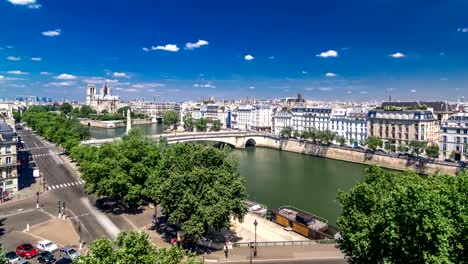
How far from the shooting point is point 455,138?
63.3 m

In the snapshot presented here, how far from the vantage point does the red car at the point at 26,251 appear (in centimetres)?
2280

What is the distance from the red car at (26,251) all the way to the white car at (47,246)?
423 millimetres

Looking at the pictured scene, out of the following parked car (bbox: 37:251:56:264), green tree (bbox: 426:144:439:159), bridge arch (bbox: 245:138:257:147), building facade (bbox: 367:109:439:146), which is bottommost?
parked car (bbox: 37:251:56:264)

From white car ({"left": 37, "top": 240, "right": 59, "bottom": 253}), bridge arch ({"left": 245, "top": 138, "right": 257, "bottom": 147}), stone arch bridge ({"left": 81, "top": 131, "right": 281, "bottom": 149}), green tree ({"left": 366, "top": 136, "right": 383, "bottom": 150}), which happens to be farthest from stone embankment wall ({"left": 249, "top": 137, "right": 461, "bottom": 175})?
white car ({"left": 37, "top": 240, "right": 59, "bottom": 253})

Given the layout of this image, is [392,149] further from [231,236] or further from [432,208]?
[432,208]

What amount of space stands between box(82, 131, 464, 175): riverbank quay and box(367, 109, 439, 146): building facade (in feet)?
31.9

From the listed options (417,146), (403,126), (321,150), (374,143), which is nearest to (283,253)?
(417,146)

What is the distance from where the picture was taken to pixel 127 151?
34875mm

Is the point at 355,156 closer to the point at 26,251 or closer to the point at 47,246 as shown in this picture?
the point at 47,246

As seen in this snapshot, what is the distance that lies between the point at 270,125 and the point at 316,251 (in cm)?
10394

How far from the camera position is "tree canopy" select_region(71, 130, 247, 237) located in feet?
74.2

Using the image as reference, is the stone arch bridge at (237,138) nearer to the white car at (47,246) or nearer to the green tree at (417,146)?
the green tree at (417,146)

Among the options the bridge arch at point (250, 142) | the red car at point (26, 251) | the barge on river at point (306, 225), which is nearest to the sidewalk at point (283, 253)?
the barge on river at point (306, 225)

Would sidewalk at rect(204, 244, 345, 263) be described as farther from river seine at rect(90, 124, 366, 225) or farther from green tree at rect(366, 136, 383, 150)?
green tree at rect(366, 136, 383, 150)
